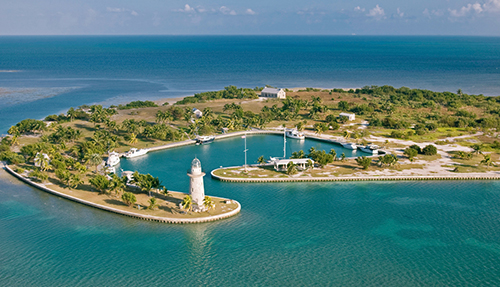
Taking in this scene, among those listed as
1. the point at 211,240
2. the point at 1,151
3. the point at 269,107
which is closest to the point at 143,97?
the point at 269,107

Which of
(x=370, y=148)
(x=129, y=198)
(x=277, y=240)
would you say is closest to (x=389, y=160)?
(x=370, y=148)

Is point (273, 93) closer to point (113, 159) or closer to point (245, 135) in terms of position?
point (245, 135)

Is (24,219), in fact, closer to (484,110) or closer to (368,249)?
(368,249)

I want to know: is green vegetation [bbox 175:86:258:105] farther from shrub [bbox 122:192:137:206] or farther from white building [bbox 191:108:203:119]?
shrub [bbox 122:192:137:206]

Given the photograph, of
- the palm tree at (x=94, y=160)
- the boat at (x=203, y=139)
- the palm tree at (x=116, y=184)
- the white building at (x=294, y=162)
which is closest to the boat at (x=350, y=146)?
the white building at (x=294, y=162)

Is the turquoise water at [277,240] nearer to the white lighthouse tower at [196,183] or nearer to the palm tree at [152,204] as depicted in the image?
the palm tree at [152,204]

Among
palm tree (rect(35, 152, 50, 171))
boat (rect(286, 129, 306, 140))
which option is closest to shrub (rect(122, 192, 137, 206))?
palm tree (rect(35, 152, 50, 171))
